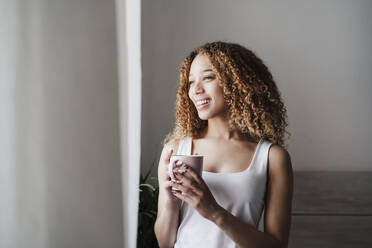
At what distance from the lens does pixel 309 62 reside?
1896mm

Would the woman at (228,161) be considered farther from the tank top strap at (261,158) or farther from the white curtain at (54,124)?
the white curtain at (54,124)

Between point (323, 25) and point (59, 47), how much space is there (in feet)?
6.18

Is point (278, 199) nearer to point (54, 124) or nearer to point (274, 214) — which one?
point (274, 214)

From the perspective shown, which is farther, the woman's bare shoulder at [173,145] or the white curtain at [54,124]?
the woman's bare shoulder at [173,145]

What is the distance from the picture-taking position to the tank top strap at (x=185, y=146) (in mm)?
929

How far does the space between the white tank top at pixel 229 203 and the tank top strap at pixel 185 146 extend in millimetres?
104

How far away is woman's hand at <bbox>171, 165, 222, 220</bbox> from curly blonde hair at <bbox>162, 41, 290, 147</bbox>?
0.28 m

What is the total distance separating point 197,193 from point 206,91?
31 centimetres

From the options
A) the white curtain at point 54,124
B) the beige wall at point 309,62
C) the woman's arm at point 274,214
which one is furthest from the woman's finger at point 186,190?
the beige wall at point 309,62

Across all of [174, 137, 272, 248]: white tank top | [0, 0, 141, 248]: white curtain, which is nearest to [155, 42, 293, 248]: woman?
[174, 137, 272, 248]: white tank top

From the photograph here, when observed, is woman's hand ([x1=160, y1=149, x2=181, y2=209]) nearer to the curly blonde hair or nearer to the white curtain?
the curly blonde hair

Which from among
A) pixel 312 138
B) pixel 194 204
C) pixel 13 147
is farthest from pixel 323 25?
pixel 13 147

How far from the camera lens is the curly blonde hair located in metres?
0.90

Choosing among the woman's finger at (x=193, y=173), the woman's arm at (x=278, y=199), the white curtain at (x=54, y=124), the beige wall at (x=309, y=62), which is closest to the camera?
the white curtain at (x=54, y=124)
